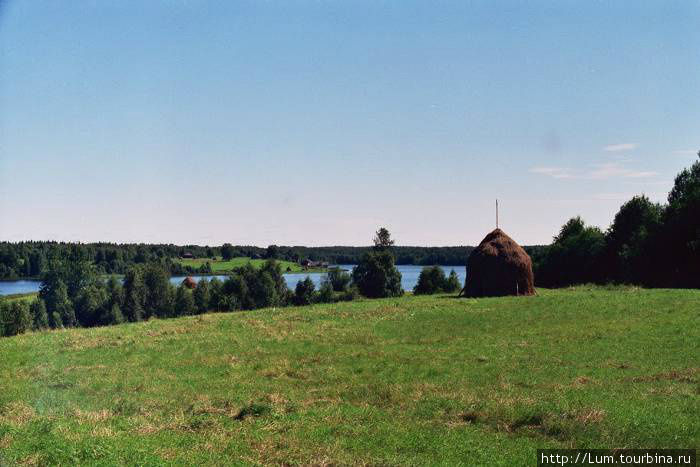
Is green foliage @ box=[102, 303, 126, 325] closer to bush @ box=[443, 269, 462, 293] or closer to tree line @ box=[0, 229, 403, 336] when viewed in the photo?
tree line @ box=[0, 229, 403, 336]

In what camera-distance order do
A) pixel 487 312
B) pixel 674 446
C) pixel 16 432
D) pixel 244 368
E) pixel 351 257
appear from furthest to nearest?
pixel 351 257
pixel 487 312
pixel 244 368
pixel 16 432
pixel 674 446

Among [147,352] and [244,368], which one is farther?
[147,352]

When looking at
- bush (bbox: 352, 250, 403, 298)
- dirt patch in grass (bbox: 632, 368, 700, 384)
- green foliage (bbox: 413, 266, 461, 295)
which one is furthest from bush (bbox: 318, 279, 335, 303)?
dirt patch in grass (bbox: 632, 368, 700, 384)

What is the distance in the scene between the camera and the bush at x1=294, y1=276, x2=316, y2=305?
317 feet

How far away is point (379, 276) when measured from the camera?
299 ft

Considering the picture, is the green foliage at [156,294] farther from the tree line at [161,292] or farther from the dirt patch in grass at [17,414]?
the dirt patch in grass at [17,414]

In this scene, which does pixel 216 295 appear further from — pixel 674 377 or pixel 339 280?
pixel 674 377

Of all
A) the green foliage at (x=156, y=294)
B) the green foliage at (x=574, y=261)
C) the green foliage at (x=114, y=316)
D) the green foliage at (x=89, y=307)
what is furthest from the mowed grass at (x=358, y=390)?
the green foliage at (x=156, y=294)

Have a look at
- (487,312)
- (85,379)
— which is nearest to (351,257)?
(487,312)

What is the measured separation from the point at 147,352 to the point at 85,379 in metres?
4.58

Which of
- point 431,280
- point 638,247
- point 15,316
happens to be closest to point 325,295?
point 431,280

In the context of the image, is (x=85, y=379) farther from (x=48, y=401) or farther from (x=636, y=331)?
(x=636, y=331)

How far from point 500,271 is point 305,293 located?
2397 inches

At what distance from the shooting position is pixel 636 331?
73.3ft
